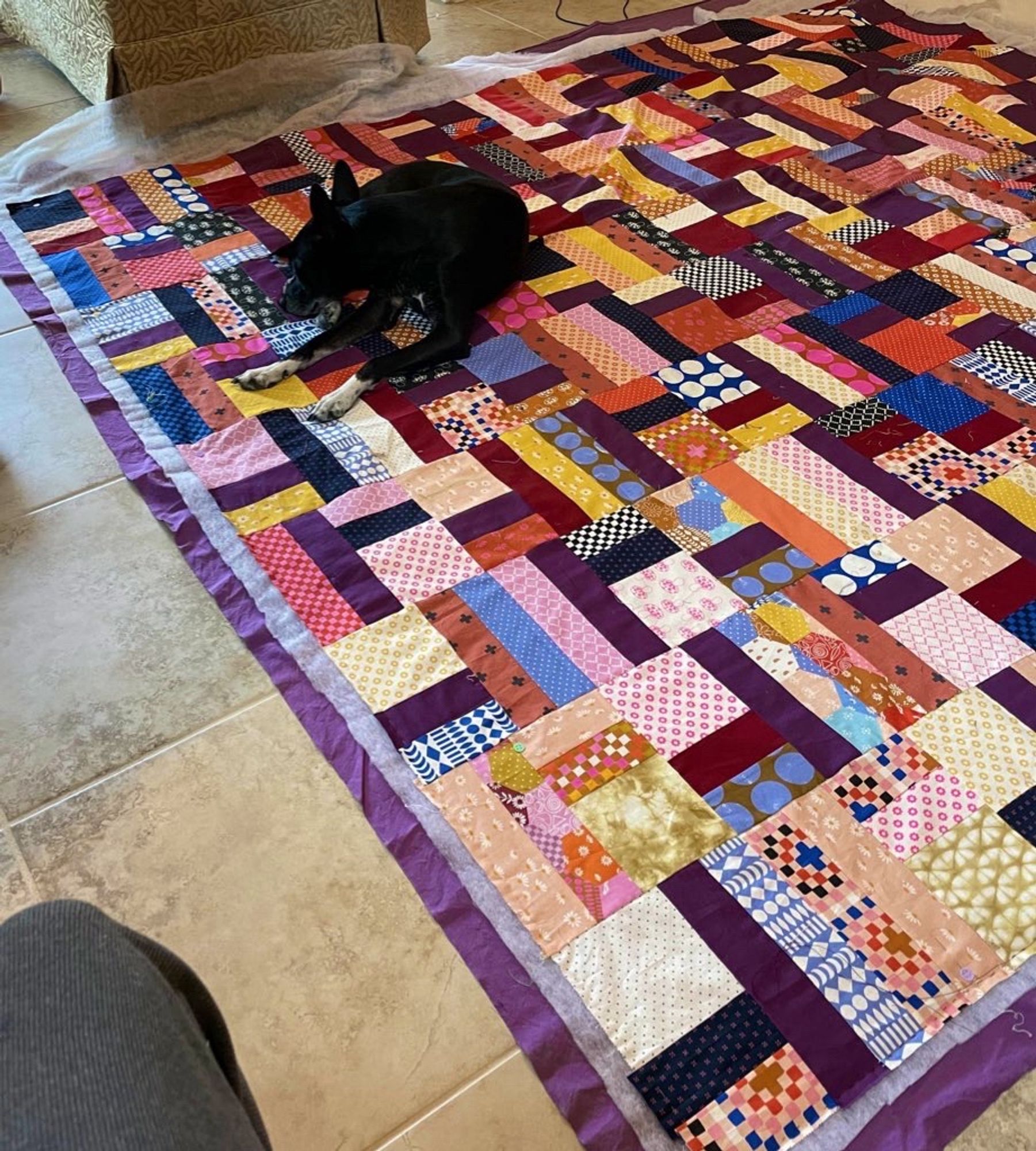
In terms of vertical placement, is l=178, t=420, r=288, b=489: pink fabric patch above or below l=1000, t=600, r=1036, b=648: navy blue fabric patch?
above

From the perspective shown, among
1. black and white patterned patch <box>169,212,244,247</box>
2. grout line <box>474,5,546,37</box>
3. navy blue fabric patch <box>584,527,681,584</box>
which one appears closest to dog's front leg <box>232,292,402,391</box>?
black and white patterned patch <box>169,212,244,247</box>

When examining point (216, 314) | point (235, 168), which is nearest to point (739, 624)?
point (216, 314)

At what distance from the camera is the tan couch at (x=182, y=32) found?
243 centimetres

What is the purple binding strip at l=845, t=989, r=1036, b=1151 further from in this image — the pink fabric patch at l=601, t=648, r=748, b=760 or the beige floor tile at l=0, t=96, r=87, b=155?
the beige floor tile at l=0, t=96, r=87, b=155

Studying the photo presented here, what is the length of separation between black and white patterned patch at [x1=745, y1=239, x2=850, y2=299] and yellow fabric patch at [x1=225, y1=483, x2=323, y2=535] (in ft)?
3.52

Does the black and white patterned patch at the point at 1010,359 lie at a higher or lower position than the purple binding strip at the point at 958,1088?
higher

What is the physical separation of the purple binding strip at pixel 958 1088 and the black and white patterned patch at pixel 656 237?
1.54m

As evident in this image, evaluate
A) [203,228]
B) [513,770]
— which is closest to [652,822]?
[513,770]

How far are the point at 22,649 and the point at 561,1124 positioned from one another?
37.2 inches

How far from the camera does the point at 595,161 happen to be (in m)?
2.51

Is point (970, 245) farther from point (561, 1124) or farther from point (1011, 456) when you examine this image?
point (561, 1124)

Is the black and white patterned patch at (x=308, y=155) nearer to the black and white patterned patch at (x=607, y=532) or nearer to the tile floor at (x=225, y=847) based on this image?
the tile floor at (x=225, y=847)

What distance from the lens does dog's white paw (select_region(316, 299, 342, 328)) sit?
6.58ft

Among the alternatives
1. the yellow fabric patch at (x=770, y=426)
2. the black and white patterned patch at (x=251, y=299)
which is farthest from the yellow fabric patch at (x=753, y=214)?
the black and white patterned patch at (x=251, y=299)
